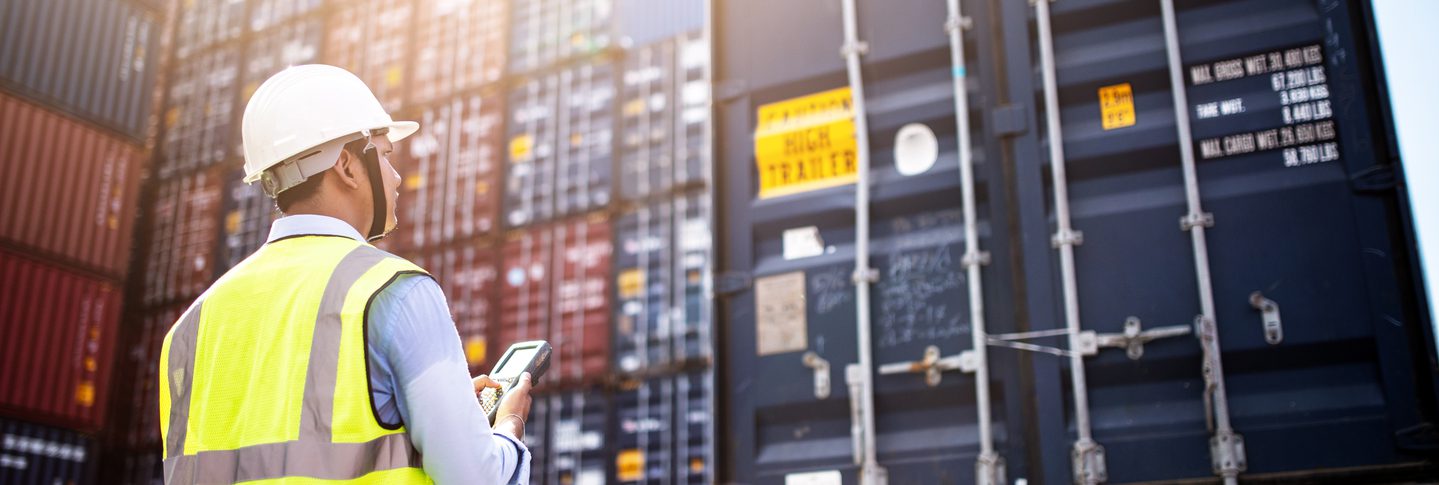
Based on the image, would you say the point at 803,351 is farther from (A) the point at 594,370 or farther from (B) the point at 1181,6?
(A) the point at 594,370

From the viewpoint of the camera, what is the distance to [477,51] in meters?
20.5

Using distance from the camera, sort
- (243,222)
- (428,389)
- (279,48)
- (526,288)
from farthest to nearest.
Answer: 1. (279,48)
2. (243,222)
3. (526,288)
4. (428,389)

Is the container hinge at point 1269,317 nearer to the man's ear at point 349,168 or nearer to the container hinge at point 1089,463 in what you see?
the container hinge at point 1089,463

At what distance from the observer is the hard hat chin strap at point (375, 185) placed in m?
2.39

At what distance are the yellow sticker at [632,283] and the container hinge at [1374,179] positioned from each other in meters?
14.1

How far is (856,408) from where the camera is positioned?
4.65 m

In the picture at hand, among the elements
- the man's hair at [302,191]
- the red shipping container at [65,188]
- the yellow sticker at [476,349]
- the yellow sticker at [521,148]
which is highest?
the yellow sticker at [521,148]

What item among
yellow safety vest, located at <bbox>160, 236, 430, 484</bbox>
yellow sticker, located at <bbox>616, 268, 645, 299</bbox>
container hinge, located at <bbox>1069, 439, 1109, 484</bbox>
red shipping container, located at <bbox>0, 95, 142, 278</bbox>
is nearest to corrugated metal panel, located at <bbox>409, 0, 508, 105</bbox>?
yellow sticker, located at <bbox>616, 268, 645, 299</bbox>

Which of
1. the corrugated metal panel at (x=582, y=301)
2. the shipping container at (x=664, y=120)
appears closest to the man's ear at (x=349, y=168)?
the corrugated metal panel at (x=582, y=301)

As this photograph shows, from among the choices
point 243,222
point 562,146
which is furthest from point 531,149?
point 243,222

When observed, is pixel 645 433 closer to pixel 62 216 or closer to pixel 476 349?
pixel 476 349

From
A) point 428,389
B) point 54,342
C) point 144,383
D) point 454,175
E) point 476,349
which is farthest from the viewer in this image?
point 144,383

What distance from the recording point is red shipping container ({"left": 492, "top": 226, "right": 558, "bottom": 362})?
18375mm

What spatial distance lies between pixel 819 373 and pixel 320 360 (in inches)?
117
